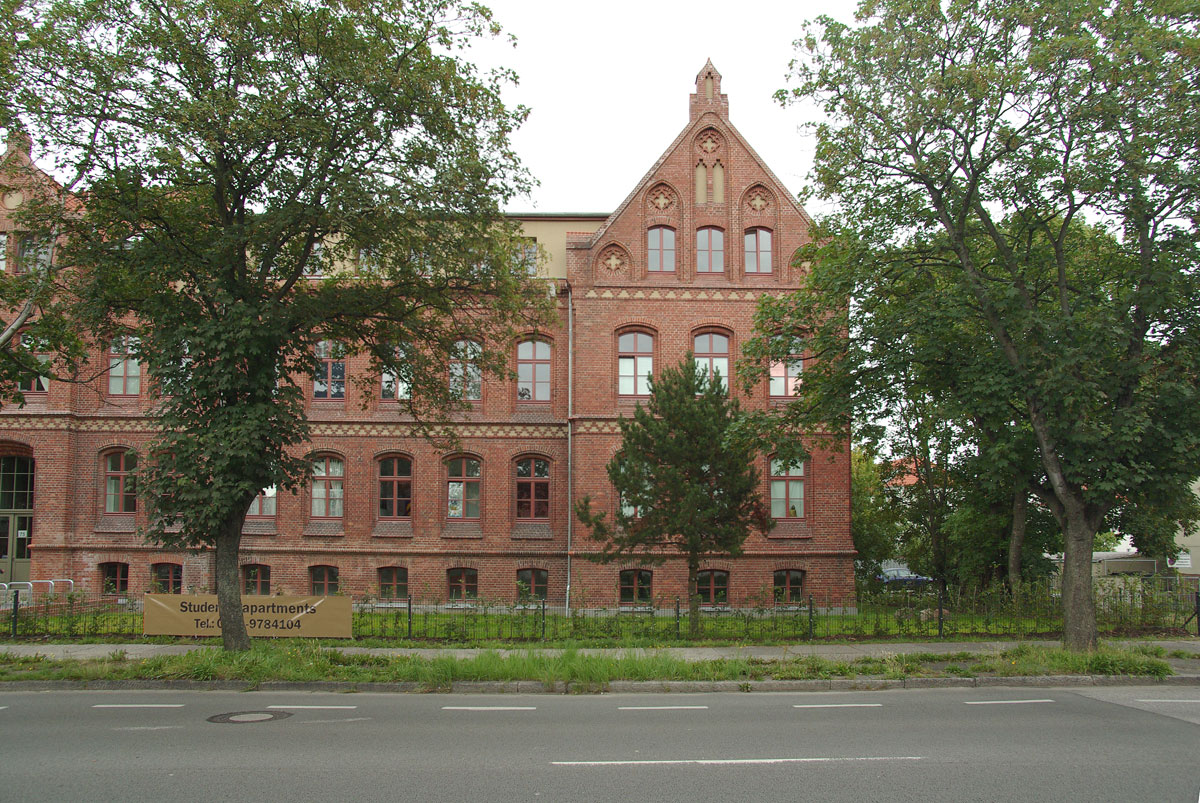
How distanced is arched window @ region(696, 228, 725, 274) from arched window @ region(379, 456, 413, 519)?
442 inches

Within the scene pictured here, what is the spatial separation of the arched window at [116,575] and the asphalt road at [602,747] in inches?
616

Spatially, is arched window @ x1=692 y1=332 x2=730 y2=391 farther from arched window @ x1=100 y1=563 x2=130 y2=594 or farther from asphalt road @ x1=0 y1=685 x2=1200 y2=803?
arched window @ x1=100 y1=563 x2=130 y2=594

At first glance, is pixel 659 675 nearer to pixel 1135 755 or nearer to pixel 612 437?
pixel 1135 755

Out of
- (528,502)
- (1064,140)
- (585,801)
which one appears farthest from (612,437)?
(585,801)

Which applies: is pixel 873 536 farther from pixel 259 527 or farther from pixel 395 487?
pixel 259 527

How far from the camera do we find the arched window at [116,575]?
1012 inches

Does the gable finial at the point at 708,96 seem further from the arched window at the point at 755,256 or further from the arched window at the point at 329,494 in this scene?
the arched window at the point at 329,494

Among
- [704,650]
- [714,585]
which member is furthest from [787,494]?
[704,650]

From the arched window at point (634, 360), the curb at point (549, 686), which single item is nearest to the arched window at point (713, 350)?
the arched window at point (634, 360)

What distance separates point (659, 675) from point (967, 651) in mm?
6164

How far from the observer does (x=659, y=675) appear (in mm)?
12539

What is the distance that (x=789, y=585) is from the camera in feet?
80.9

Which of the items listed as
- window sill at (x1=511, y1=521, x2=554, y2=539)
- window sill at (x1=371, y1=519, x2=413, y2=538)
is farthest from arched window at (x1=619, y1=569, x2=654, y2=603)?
window sill at (x1=371, y1=519, x2=413, y2=538)

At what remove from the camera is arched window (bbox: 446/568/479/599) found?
2559cm
